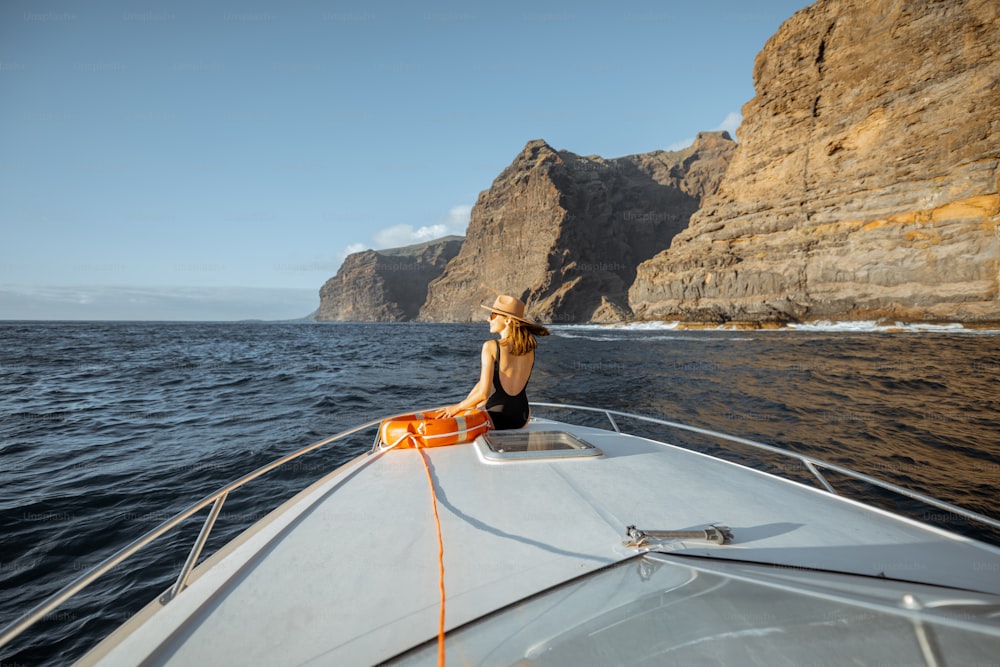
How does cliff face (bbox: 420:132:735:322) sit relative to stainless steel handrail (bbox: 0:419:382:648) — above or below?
above

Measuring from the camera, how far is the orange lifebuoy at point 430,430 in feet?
10.7

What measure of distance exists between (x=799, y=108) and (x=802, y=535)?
184ft

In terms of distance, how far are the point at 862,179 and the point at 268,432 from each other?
48235mm

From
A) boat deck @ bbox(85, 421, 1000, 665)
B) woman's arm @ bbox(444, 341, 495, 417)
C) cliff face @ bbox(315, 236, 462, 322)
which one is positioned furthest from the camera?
cliff face @ bbox(315, 236, 462, 322)

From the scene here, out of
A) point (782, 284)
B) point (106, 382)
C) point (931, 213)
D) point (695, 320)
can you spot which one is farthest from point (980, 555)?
point (695, 320)

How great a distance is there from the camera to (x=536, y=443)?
3074mm

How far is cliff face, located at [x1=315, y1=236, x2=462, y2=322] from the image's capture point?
552 ft

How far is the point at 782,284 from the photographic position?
125 feet

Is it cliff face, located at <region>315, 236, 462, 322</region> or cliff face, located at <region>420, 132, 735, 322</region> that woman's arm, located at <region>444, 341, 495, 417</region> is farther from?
cliff face, located at <region>315, 236, 462, 322</region>

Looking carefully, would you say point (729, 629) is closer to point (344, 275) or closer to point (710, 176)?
point (710, 176)

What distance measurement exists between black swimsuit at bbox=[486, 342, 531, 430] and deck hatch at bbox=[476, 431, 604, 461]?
17.8 inches

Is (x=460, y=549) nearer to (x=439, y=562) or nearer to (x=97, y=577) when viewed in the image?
(x=439, y=562)

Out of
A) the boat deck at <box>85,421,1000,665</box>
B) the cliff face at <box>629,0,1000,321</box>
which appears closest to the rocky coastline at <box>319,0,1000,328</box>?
the cliff face at <box>629,0,1000,321</box>

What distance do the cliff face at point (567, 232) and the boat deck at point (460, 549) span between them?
82.3 m
